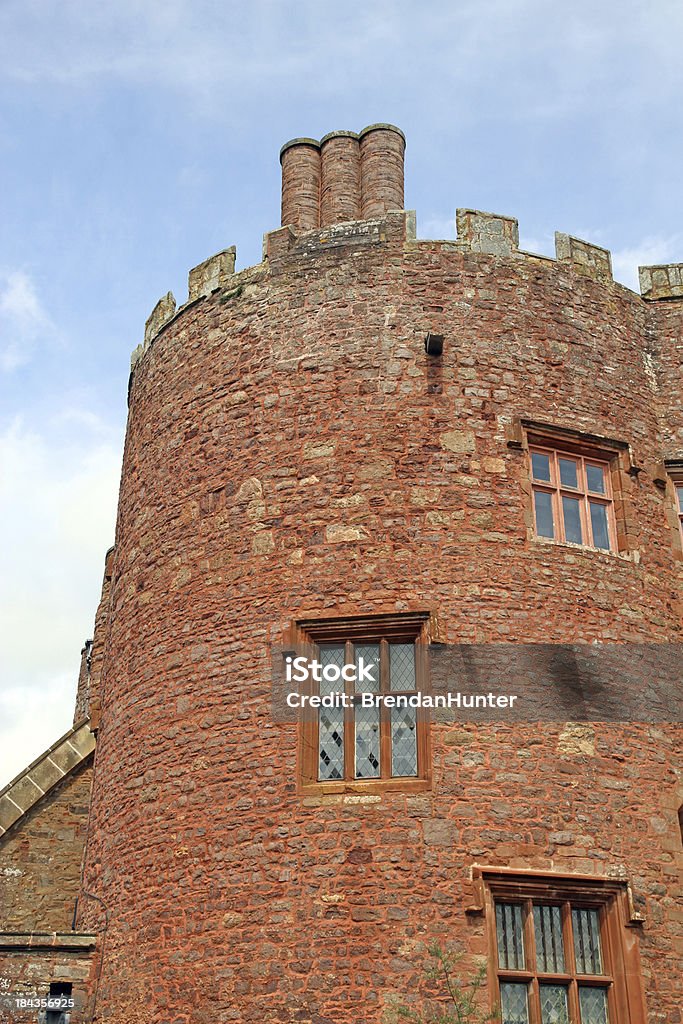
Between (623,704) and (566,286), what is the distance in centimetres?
460

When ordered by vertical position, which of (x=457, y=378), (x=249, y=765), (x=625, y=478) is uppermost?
(x=457, y=378)

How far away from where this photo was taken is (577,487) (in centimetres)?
1207

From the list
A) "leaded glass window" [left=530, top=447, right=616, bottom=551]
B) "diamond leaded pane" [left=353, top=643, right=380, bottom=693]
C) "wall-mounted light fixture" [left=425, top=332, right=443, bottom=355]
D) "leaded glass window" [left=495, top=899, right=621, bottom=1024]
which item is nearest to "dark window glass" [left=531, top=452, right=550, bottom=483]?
"leaded glass window" [left=530, top=447, right=616, bottom=551]

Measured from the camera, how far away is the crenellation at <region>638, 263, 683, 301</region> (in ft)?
44.8

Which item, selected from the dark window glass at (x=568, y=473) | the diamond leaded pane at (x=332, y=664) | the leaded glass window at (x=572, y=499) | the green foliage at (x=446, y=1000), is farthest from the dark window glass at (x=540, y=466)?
the green foliage at (x=446, y=1000)

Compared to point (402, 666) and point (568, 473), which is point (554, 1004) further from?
point (568, 473)

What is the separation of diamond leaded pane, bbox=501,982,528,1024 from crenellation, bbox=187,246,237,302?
7.77 m

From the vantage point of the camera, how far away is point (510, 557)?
440 inches

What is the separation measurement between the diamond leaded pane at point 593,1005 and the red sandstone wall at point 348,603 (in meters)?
0.37

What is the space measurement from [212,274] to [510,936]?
304 inches

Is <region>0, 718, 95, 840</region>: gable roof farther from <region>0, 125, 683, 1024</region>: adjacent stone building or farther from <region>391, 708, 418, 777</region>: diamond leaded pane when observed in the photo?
<region>391, 708, 418, 777</region>: diamond leaded pane

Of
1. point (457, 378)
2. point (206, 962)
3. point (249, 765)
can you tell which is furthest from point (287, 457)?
point (206, 962)

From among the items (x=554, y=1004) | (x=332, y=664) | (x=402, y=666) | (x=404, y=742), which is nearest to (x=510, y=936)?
(x=554, y=1004)

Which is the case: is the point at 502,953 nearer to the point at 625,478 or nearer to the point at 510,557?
the point at 510,557
